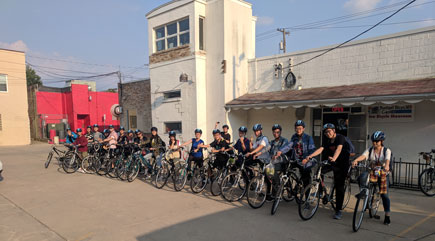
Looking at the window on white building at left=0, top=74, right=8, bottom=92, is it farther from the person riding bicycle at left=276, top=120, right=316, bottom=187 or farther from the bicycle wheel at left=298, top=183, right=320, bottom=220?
the bicycle wheel at left=298, top=183, right=320, bottom=220

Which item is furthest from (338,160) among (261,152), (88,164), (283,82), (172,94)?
(172,94)

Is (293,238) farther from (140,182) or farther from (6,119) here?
(6,119)

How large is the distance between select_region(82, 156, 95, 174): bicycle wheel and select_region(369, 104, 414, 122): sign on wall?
995cm

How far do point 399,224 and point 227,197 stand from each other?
334cm

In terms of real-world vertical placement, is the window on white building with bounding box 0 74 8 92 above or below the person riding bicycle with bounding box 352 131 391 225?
above

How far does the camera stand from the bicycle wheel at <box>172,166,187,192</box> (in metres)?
7.12

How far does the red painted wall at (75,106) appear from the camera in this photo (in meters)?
25.4

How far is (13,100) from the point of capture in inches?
860

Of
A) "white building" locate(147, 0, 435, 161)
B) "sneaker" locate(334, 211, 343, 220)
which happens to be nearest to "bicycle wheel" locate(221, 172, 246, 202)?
"sneaker" locate(334, 211, 343, 220)

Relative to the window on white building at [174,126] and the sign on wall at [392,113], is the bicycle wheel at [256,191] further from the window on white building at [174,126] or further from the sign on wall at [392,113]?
the window on white building at [174,126]

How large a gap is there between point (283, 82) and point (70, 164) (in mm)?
8901

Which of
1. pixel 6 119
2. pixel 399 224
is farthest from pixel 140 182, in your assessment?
pixel 6 119

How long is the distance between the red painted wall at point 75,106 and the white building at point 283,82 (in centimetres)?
1566

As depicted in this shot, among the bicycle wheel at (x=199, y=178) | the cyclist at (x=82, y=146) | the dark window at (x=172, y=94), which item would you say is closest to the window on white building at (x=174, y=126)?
the dark window at (x=172, y=94)
